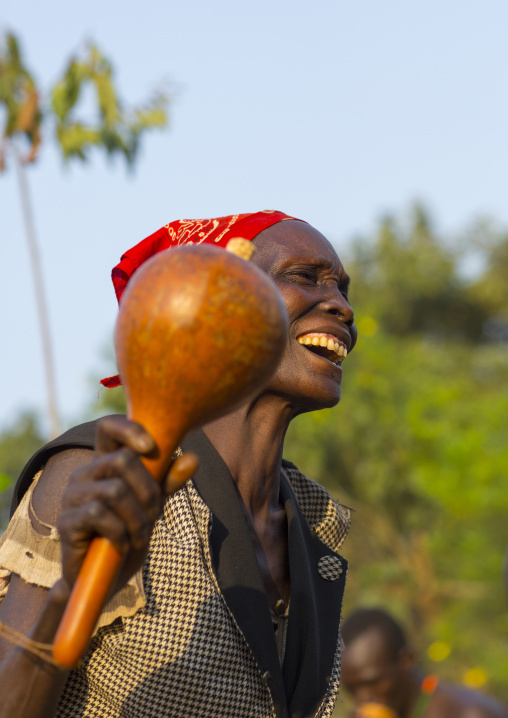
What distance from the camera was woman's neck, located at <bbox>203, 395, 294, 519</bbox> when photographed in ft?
8.05

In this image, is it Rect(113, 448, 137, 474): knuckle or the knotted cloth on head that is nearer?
Rect(113, 448, 137, 474): knuckle

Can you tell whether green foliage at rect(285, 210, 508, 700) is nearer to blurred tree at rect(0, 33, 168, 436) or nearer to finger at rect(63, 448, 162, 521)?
blurred tree at rect(0, 33, 168, 436)

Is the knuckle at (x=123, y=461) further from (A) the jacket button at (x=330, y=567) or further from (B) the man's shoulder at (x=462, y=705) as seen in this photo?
(B) the man's shoulder at (x=462, y=705)

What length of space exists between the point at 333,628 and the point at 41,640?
1.17 meters

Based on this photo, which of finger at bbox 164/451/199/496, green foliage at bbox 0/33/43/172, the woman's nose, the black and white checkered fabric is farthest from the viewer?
green foliage at bbox 0/33/43/172

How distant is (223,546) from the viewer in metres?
2.17

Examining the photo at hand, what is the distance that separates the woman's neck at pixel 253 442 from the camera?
96.7 inches

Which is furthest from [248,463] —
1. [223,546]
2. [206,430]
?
[223,546]

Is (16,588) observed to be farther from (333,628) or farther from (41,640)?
(333,628)

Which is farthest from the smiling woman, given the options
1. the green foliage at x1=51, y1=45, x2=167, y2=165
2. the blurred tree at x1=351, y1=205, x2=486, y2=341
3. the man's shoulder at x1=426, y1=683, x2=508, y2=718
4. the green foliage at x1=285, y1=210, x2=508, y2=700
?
the blurred tree at x1=351, y1=205, x2=486, y2=341

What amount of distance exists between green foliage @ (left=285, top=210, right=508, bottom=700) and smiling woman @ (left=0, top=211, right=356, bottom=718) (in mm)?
13996

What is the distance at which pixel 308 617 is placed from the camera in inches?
92.4

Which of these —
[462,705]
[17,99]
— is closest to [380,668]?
[462,705]

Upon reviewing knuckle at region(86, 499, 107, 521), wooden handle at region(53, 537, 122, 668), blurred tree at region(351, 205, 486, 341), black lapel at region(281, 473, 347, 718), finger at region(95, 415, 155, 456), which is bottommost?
blurred tree at region(351, 205, 486, 341)
